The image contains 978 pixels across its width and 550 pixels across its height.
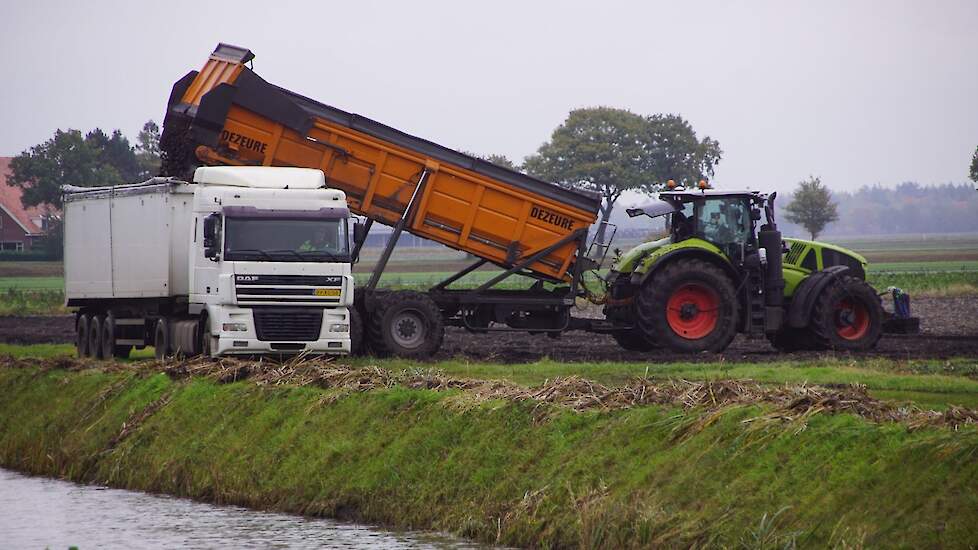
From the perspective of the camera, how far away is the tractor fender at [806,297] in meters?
28.3

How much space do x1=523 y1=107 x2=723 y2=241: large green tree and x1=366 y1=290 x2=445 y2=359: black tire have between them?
273ft

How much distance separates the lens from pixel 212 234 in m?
25.1

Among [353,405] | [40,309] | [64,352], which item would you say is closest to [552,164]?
[40,309]

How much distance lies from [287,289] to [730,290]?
8360 mm

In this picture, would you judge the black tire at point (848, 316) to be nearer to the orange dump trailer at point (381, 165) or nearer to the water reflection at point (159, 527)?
the orange dump trailer at point (381, 165)

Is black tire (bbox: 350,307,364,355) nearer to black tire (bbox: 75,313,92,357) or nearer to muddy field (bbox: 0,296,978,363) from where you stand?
muddy field (bbox: 0,296,978,363)

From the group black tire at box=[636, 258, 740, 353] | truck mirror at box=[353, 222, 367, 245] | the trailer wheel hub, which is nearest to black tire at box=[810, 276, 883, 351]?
black tire at box=[636, 258, 740, 353]

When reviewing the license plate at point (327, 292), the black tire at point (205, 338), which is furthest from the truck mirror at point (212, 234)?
the license plate at point (327, 292)

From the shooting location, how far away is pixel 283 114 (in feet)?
91.7

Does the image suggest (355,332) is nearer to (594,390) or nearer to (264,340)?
(264,340)

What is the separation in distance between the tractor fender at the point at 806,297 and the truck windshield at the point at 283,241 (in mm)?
8556

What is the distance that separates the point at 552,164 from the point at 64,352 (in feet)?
277

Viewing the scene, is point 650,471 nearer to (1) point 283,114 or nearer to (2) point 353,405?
(2) point 353,405

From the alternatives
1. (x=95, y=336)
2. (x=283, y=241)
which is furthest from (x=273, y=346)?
(x=95, y=336)
